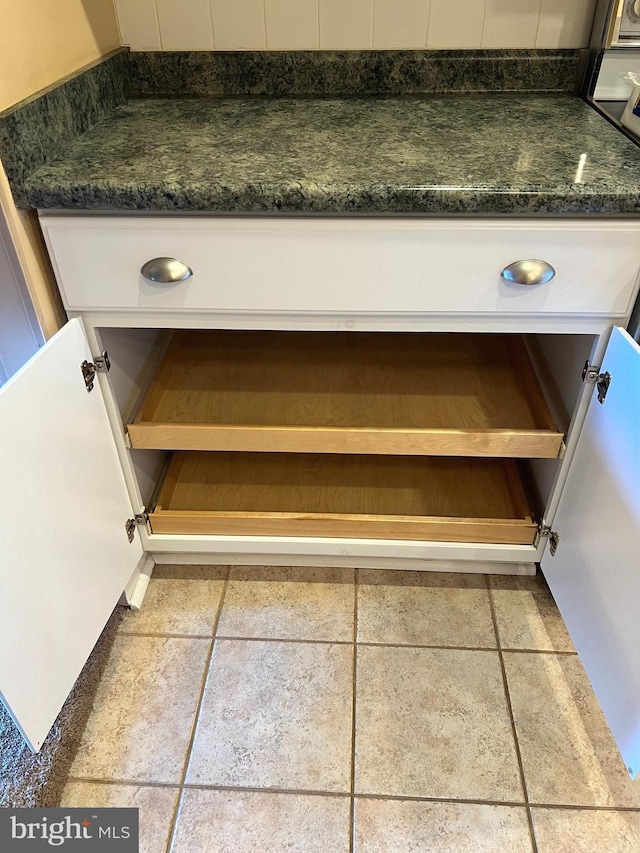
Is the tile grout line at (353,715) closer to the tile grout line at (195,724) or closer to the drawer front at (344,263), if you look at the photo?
the tile grout line at (195,724)

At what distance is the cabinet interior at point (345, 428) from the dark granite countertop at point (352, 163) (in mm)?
306

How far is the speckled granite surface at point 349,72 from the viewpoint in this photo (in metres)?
1.35

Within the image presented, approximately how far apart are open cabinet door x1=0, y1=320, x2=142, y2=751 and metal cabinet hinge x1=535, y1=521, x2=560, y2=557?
861mm

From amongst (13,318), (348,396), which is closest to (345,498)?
(348,396)

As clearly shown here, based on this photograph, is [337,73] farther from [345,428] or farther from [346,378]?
[345,428]

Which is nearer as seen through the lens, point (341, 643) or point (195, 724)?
point (195, 724)

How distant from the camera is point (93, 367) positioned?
1152mm

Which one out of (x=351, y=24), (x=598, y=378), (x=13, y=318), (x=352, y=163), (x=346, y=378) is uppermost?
(x=351, y=24)

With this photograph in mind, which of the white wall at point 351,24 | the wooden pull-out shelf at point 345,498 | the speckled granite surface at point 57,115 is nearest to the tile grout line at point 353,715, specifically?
the wooden pull-out shelf at point 345,498

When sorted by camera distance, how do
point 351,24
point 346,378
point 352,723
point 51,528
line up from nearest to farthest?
1. point 51,528
2. point 352,723
3. point 351,24
4. point 346,378

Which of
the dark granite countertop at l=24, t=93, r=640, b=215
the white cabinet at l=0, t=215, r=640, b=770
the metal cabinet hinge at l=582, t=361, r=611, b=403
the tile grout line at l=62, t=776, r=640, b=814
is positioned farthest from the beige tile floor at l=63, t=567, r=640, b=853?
the dark granite countertop at l=24, t=93, r=640, b=215

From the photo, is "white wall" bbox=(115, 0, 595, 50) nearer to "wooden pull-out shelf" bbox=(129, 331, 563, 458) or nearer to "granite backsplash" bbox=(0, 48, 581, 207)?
"granite backsplash" bbox=(0, 48, 581, 207)

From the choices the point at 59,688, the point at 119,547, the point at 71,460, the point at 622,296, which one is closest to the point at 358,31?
the point at 622,296

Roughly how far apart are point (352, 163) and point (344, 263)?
0.16m
